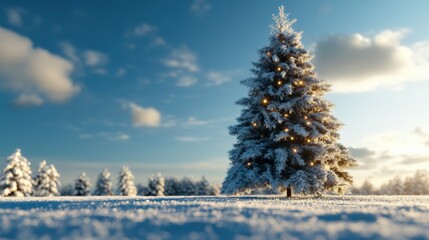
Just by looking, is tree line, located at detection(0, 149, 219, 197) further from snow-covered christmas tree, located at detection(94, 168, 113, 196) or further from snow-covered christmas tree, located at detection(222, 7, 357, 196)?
snow-covered christmas tree, located at detection(222, 7, 357, 196)

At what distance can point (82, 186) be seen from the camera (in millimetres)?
82375

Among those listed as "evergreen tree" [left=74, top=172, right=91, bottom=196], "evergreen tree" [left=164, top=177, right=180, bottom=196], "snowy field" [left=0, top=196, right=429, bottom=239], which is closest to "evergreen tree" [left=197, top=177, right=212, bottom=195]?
"evergreen tree" [left=164, top=177, right=180, bottom=196]

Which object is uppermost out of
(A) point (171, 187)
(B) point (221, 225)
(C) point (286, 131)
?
(C) point (286, 131)

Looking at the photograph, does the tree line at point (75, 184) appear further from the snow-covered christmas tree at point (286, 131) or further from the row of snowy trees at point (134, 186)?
the snow-covered christmas tree at point (286, 131)

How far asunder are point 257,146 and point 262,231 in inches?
576

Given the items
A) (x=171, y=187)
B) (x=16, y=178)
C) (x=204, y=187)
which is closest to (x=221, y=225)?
(x=16, y=178)

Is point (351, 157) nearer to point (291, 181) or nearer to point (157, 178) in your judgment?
point (291, 181)

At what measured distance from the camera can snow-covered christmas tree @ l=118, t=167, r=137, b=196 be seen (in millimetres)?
90688

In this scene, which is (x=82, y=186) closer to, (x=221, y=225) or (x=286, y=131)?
(x=286, y=131)

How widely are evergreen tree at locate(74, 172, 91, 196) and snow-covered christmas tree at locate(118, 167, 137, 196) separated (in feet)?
28.8

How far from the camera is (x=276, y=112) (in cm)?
2127

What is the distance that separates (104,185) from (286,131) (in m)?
77.2

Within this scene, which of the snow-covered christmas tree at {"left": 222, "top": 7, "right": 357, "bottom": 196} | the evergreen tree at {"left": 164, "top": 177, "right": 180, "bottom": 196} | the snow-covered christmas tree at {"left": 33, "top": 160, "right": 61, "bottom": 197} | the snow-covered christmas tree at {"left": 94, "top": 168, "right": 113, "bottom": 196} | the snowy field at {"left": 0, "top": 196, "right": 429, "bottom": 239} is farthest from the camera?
the evergreen tree at {"left": 164, "top": 177, "right": 180, "bottom": 196}

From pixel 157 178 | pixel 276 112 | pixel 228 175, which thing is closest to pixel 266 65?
pixel 276 112
